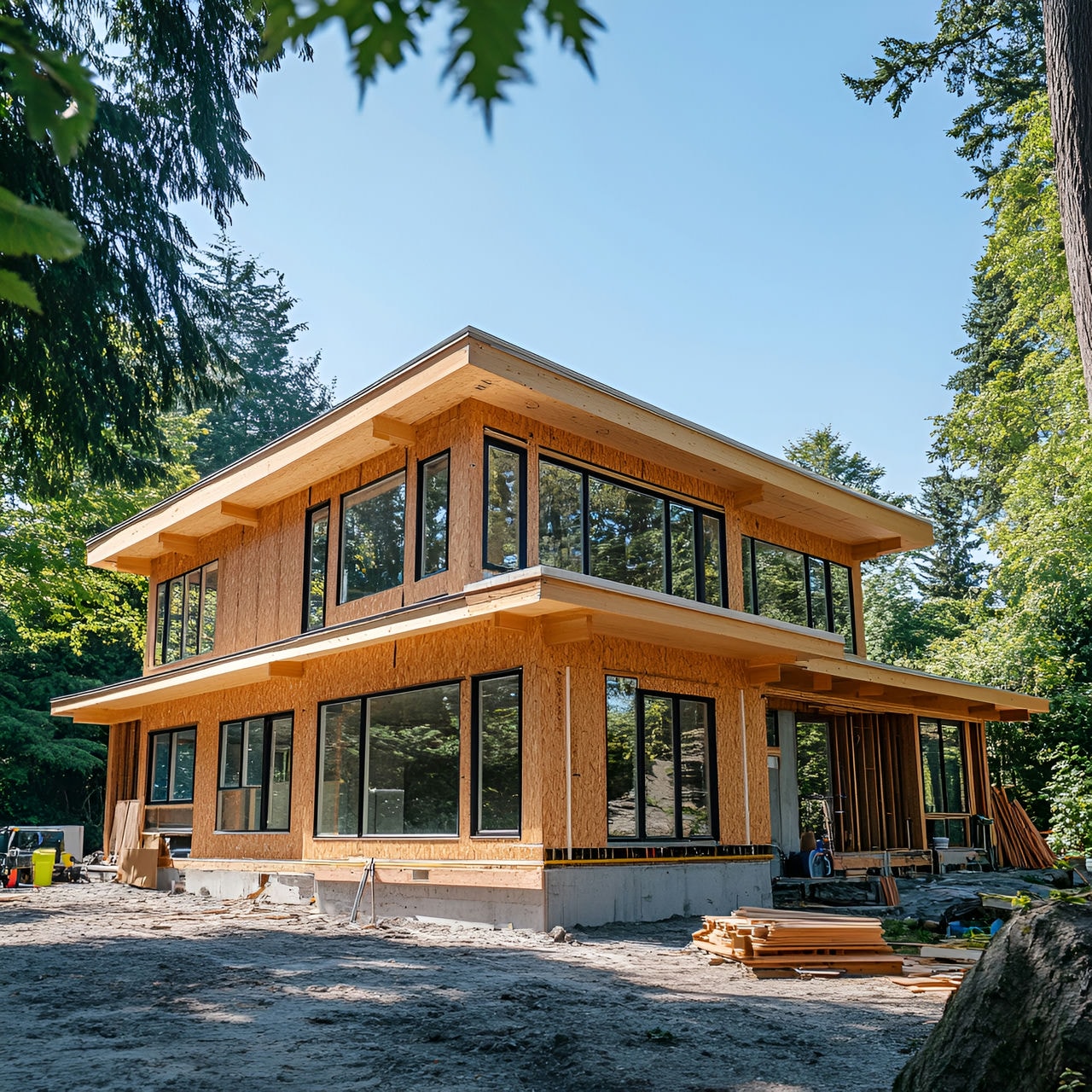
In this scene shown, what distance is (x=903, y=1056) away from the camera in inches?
242

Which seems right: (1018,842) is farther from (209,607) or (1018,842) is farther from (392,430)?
(209,607)

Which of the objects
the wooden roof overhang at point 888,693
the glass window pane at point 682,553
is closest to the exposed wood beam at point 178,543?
the glass window pane at point 682,553

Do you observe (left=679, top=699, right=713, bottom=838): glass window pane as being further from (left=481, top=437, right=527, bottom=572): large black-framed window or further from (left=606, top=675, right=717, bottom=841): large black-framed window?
(left=481, top=437, right=527, bottom=572): large black-framed window

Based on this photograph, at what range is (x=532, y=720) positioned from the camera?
12.0 m

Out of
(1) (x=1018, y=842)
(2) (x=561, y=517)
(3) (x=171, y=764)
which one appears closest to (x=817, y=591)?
(2) (x=561, y=517)

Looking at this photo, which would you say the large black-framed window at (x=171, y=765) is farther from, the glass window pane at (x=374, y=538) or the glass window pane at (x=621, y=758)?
the glass window pane at (x=621, y=758)

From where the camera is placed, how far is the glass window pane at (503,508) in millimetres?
12703

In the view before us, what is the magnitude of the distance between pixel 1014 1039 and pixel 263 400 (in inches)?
1747

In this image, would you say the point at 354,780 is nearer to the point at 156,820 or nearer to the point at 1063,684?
the point at 156,820

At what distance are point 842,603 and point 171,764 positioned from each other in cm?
1263

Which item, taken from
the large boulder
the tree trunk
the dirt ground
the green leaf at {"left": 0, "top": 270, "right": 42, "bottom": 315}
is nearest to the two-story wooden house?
the dirt ground

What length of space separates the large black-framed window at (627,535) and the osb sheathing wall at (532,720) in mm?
1259

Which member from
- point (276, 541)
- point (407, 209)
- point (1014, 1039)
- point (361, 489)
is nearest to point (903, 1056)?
point (1014, 1039)

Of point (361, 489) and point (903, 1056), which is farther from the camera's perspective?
point (361, 489)
